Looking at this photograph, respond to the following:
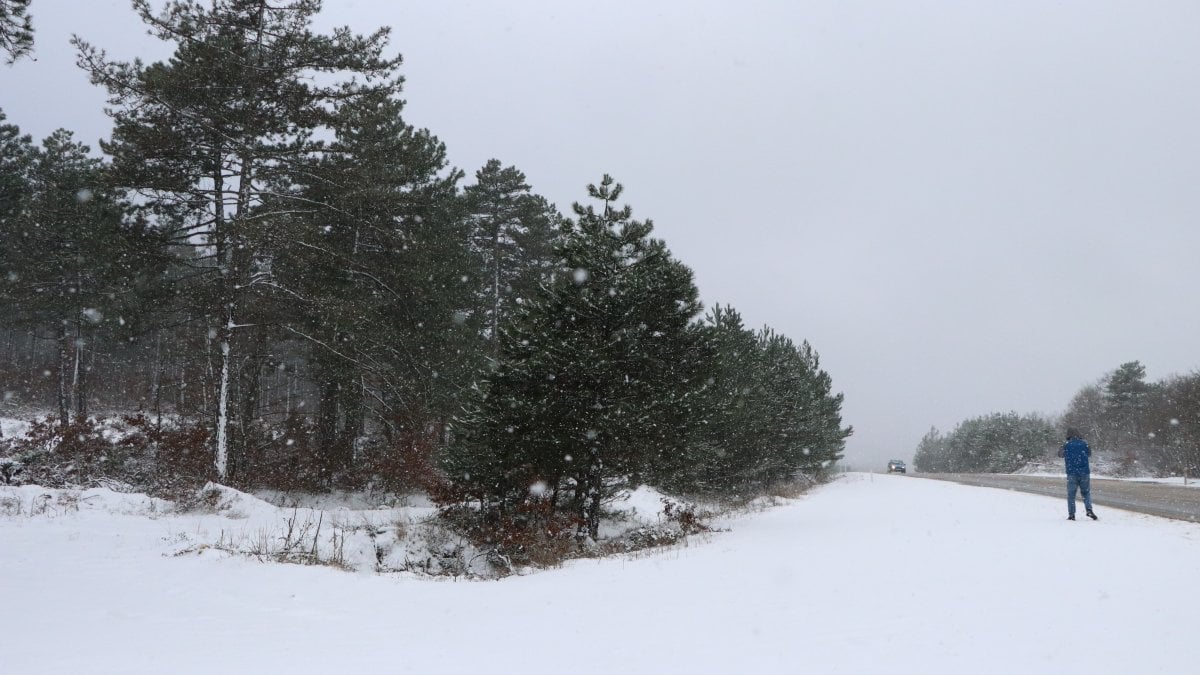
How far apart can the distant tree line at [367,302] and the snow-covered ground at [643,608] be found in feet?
11.5

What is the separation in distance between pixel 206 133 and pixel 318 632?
13.0 meters

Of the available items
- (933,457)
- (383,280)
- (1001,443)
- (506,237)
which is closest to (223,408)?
(383,280)

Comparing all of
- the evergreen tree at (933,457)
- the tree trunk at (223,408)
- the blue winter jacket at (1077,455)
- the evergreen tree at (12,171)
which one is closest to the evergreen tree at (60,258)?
the evergreen tree at (12,171)

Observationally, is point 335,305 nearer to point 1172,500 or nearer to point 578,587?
point 578,587

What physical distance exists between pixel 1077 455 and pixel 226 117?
19363 mm

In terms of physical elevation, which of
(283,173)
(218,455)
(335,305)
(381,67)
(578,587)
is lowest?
(578,587)

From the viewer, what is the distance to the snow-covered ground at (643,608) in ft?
13.9

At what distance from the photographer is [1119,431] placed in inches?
2382

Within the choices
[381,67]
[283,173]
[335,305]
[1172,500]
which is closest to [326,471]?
[335,305]

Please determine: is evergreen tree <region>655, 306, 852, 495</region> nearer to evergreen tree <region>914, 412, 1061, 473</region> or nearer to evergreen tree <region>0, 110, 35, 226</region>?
evergreen tree <region>0, 110, 35, 226</region>

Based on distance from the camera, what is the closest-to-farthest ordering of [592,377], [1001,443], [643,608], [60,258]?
1. [643,608]
2. [592,377]
3. [60,258]
4. [1001,443]

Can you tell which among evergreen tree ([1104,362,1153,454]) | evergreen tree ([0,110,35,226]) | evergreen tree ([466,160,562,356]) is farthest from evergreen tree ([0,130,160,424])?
evergreen tree ([1104,362,1153,454])

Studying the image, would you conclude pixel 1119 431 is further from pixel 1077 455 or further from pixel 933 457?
pixel 1077 455

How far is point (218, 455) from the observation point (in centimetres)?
1328
